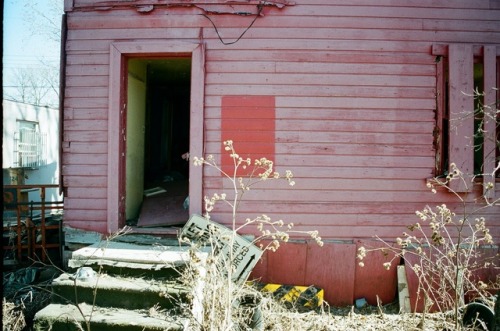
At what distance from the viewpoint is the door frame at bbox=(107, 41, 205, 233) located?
487 cm

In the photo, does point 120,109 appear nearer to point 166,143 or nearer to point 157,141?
point 157,141

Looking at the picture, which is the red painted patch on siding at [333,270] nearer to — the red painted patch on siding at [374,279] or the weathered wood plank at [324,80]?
the red painted patch on siding at [374,279]

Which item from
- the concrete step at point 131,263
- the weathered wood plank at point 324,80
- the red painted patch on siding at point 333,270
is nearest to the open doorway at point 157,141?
the weathered wood plank at point 324,80

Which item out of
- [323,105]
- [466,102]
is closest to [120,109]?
[323,105]

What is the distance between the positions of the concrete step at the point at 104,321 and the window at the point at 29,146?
36.8 ft

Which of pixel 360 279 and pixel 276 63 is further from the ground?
pixel 276 63

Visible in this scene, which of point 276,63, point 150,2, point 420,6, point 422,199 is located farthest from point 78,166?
point 420,6

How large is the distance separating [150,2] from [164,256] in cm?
318

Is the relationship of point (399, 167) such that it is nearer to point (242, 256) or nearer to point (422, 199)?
point (422, 199)

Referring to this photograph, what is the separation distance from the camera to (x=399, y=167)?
16.1ft

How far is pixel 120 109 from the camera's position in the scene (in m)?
4.94

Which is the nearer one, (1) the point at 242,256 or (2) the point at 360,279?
(1) the point at 242,256

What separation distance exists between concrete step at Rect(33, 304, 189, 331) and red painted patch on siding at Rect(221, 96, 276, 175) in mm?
2154

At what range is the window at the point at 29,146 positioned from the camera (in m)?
12.8
